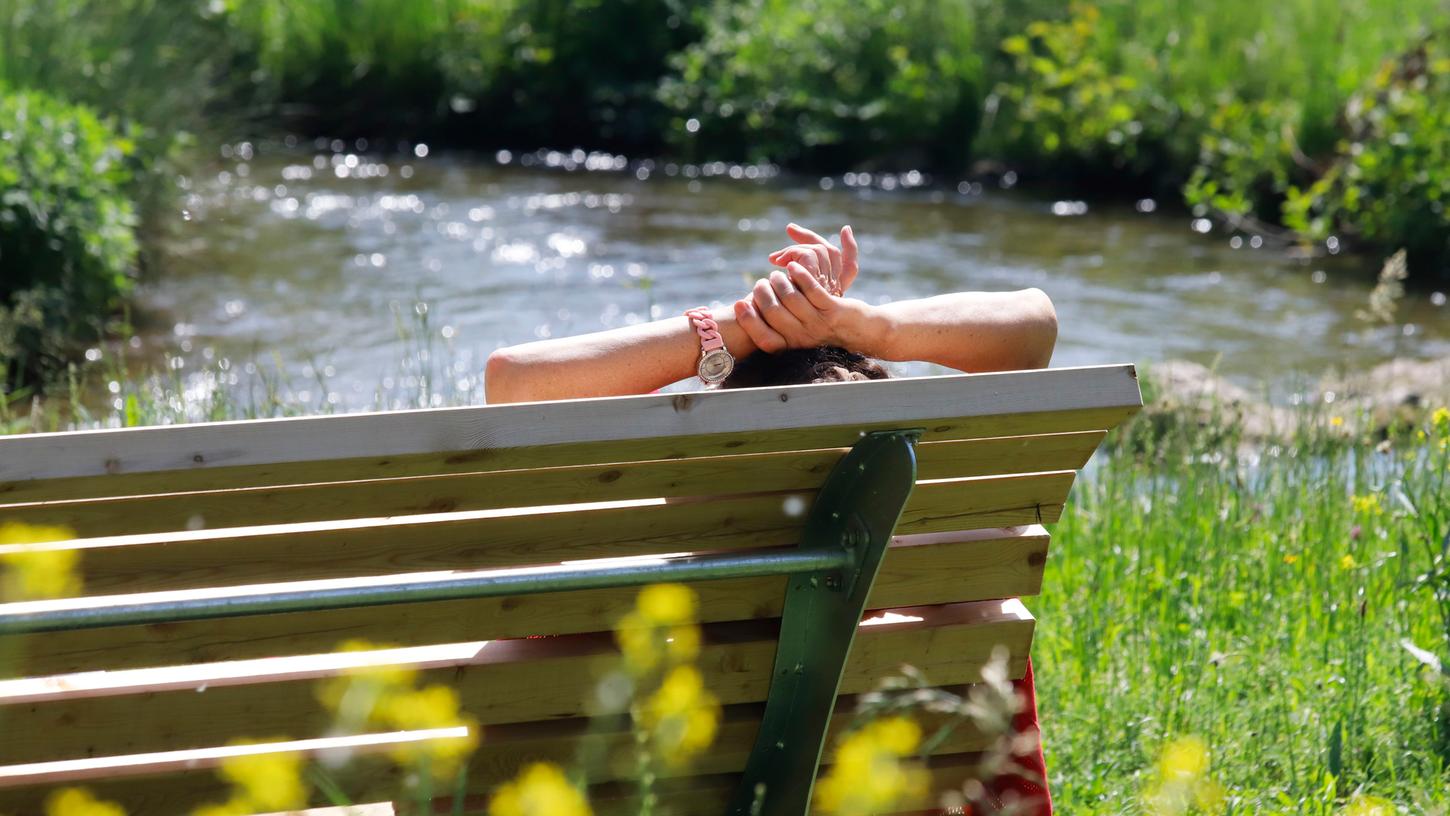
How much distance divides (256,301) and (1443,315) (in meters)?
7.70

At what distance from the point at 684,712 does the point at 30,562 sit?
0.82 meters

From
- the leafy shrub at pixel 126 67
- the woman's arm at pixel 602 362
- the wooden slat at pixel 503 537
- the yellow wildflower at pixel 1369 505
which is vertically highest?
the leafy shrub at pixel 126 67

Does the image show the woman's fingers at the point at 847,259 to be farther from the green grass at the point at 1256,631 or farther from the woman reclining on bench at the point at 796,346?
the green grass at the point at 1256,631

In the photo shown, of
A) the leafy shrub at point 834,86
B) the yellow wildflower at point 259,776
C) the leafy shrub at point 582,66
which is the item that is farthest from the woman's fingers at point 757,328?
the leafy shrub at point 582,66

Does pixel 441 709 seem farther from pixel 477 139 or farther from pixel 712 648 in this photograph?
pixel 477 139

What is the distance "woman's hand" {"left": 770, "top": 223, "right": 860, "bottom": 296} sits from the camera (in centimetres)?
258

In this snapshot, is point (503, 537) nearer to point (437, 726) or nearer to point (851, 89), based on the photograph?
point (437, 726)

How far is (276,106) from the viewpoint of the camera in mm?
16062

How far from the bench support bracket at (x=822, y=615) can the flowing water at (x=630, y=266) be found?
16.4 feet

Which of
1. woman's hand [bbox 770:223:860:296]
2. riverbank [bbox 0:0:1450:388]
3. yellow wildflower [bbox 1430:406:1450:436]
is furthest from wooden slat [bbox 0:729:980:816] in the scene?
riverbank [bbox 0:0:1450:388]

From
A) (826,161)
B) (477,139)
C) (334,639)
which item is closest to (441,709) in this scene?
(334,639)

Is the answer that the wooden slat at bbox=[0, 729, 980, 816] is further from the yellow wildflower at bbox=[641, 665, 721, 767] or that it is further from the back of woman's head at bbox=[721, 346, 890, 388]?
the back of woman's head at bbox=[721, 346, 890, 388]

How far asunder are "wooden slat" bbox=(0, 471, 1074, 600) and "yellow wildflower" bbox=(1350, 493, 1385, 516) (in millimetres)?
2131

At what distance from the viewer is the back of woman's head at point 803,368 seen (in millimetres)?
2459
